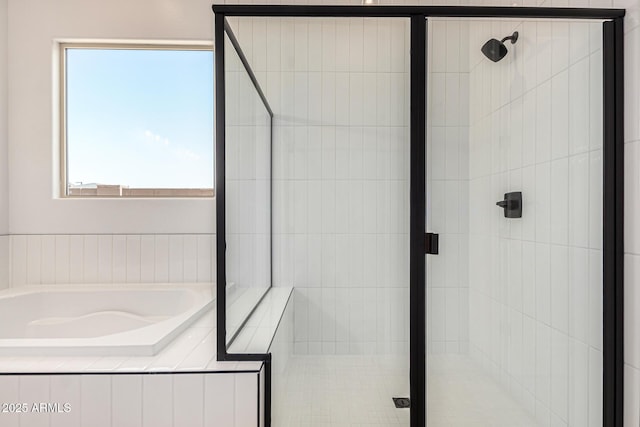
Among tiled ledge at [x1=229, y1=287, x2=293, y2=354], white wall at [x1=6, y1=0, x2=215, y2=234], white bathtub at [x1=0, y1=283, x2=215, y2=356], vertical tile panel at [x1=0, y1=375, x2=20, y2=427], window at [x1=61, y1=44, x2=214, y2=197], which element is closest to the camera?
vertical tile panel at [x1=0, y1=375, x2=20, y2=427]

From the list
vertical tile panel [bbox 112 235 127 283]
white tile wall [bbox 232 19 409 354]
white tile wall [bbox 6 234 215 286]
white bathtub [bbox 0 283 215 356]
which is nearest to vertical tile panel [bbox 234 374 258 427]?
white tile wall [bbox 232 19 409 354]

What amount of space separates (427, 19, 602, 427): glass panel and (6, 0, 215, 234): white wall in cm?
151

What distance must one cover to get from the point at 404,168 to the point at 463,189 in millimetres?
206

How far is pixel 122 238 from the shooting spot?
2.32 meters

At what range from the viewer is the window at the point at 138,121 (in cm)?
241

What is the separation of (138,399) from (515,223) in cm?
130

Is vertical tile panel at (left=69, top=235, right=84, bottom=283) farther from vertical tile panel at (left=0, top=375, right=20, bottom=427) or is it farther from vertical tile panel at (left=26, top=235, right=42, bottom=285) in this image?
vertical tile panel at (left=0, top=375, right=20, bottom=427)

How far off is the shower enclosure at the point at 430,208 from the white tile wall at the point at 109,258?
1094 mm

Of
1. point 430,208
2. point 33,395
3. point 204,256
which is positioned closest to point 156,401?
point 33,395

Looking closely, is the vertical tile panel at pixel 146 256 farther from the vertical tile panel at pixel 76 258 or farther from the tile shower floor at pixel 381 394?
the tile shower floor at pixel 381 394

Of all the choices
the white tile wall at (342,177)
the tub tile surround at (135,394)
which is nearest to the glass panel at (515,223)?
the white tile wall at (342,177)

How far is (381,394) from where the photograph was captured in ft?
4.32

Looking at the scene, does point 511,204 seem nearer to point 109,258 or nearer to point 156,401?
point 156,401

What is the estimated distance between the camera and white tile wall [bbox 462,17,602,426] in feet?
4.20
